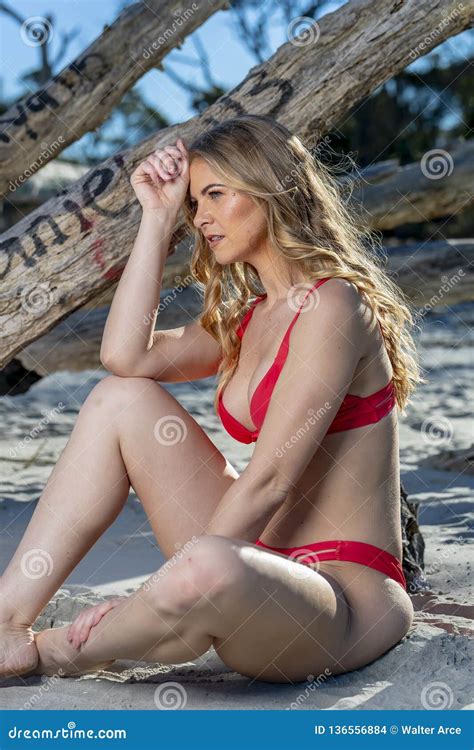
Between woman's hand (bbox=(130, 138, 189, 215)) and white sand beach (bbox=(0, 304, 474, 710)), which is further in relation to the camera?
woman's hand (bbox=(130, 138, 189, 215))

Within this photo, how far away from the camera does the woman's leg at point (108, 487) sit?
2443mm

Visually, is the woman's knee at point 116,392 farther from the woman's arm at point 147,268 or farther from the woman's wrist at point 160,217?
the woman's wrist at point 160,217

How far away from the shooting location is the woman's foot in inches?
91.0

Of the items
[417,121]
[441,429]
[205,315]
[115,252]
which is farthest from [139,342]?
[417,121]

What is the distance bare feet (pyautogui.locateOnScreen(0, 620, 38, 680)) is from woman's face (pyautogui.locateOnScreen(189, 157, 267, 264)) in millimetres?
1066

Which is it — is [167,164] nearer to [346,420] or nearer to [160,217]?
[160,217]

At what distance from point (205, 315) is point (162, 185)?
38 centimetres

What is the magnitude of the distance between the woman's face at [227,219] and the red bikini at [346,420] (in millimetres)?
251

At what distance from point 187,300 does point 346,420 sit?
8.55ft

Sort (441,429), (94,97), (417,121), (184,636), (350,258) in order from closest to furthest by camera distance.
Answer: (184,636), (350,258), (94,97), (441,429), (417,121)

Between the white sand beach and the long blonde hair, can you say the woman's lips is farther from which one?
the white sand beach

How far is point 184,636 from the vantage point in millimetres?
2111

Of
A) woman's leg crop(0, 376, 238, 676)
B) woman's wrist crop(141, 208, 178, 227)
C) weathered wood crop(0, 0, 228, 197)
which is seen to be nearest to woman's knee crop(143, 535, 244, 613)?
woman's leg crop(0, 376, 238, 676)
